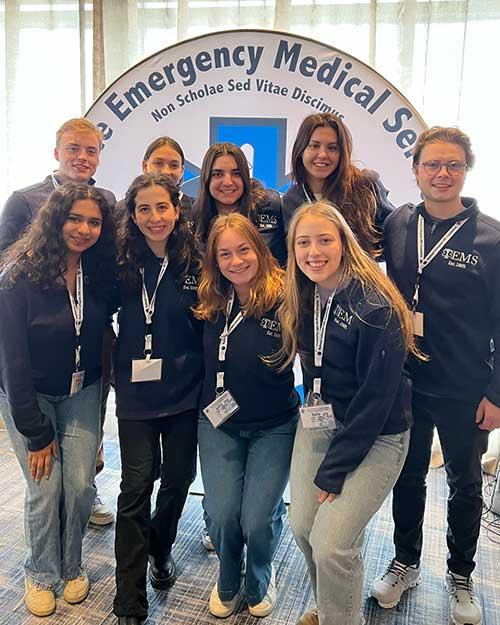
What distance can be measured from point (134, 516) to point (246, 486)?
0.37 meters

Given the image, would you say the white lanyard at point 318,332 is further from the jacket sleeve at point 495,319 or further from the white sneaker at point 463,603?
the white sneaker at point 463,603

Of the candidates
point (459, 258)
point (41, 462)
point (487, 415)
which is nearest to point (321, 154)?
point (459, 258)

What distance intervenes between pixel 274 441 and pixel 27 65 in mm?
3054

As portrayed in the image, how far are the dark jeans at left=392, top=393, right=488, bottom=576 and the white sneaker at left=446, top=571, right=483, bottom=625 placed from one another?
4cm

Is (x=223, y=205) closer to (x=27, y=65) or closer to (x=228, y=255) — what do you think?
(x=228, y=255)

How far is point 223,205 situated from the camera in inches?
82.7

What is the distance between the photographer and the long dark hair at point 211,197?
6.66 ft

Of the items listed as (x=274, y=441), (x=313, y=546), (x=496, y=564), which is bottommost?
(x=496, y=564)

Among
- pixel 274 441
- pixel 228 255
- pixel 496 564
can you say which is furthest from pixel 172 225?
pixel 496 564

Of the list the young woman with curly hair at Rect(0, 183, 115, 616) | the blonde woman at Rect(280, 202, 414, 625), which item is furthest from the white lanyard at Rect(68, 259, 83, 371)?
the blonde woman at Rect(280, 202, 414, 625)

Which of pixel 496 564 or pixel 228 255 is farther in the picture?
pixel 496 564

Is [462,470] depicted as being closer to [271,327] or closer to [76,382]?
[271,327]

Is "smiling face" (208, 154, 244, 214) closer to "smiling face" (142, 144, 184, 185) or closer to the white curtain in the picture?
"smiling face" (142, 144, 184, 185)

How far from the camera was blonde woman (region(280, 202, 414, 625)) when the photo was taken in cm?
154
